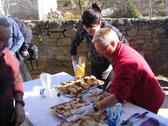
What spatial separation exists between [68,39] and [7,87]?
352cm

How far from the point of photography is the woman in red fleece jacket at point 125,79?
2.35 meters

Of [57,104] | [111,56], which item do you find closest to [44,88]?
[57,104]

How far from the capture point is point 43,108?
265 centimetres

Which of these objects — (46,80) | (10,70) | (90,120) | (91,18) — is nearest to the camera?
(90,120)

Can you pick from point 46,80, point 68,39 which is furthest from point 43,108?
point 68,39

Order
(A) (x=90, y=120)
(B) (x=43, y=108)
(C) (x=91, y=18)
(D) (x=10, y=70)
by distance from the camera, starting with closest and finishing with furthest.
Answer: (A) (x=90, y=120)
(D) (x=10, y=70)
(B) (x=43, y=108)
(C) (x=91, y=18)

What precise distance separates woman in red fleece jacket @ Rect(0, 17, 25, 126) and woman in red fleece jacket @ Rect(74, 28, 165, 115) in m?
0.36

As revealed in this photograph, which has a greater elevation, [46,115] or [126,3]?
[126,3]

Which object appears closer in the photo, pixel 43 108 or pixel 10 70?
pixel 10 70

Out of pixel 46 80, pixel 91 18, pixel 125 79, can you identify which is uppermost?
pixel 91 18

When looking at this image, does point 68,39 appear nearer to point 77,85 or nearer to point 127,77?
point 77,85

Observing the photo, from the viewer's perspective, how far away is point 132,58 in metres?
2.42

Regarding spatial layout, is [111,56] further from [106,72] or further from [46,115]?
[106,72]

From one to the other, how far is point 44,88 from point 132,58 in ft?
2.65
